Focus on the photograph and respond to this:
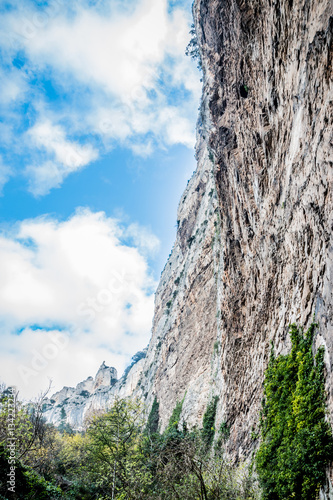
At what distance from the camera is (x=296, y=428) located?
7891 mm

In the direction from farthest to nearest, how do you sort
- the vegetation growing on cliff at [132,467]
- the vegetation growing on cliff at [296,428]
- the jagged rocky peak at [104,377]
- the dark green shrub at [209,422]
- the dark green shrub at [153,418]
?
the jagged rocky peak at [104,377]
the dark green shrub at [153,418]
the dark green shrub at [209,422]
the vegetation growing on cliff at [132,467]
the vegetation growing on cliff at [296,428]

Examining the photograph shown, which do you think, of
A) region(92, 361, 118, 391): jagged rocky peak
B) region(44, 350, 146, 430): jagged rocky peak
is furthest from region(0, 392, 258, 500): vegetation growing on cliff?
region(92, 361, 118, 391): jagged rocky peak

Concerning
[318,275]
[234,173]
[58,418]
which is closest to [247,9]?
[234,173]

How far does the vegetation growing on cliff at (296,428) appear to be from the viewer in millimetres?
6594

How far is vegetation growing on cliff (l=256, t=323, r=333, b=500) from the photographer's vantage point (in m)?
6.59

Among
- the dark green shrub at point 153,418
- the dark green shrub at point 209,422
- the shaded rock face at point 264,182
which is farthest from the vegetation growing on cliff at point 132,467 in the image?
the dark green shrub at point 153,418

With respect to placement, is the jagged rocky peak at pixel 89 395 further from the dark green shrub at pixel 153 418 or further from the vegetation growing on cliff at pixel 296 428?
the vegetation growing on cliff at pixel 296 428

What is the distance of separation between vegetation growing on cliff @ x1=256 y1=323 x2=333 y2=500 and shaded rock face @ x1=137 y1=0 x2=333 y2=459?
25.4 inches

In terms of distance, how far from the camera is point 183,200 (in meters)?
49.8

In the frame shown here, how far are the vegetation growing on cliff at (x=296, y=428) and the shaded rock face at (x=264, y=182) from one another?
65cm

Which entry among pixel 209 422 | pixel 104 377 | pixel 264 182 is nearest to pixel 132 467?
pixel 209 422

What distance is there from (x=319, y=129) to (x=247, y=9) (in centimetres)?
963

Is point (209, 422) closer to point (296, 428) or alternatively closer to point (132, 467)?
point (132, 467)

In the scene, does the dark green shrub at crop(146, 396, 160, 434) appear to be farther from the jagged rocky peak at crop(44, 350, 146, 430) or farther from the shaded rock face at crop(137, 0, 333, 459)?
the jagged rocky peak at crop(44, 350, 146, 430)
